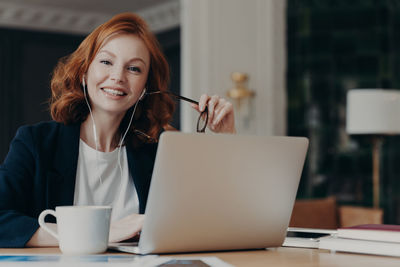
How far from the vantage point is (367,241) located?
3.85ft

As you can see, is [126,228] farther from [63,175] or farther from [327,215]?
[327,215]

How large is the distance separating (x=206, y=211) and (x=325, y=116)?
387 cm

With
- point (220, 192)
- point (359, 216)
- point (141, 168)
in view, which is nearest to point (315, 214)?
point (359, 216)

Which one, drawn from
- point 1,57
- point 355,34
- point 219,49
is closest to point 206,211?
point 219,49

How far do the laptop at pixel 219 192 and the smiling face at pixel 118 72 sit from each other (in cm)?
61

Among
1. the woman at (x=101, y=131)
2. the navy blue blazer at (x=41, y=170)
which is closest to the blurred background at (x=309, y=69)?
the woman at (x=101, y=131)

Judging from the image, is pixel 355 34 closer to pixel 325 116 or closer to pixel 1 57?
pixel 325 116

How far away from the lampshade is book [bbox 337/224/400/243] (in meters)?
2.76

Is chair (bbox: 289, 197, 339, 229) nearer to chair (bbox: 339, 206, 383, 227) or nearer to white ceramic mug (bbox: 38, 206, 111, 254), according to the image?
chair (bbox: 339, 206, 383, 227)

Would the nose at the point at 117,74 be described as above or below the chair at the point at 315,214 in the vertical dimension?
above

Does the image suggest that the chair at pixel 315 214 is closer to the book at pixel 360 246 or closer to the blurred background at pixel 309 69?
the blurred background at pixel 309 69

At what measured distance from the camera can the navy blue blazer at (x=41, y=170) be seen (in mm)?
1477

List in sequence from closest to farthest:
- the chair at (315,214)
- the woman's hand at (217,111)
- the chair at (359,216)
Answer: the woman's hand at (217,111)
the chair at (315,214)
the chair at (359,216)

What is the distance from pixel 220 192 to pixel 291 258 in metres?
0.20
